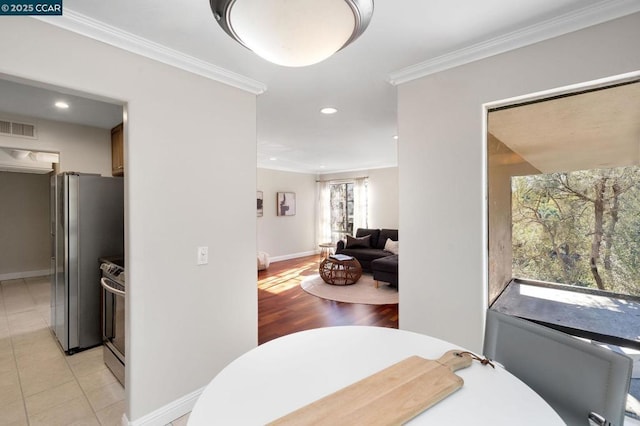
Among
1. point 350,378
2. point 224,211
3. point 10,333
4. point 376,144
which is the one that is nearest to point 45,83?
point 224,211

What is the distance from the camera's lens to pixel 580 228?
167 cm

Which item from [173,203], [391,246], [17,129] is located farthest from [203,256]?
[391,246]

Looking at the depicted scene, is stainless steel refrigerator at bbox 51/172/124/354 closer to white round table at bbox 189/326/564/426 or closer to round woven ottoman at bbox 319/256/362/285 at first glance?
white round table at bbox 189/326/564/426

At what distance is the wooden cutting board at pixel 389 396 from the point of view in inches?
30.9

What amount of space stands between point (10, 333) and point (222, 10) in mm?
4264

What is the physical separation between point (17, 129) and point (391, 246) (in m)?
5.80

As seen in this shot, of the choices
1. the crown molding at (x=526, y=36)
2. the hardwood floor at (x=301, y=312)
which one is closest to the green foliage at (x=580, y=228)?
the crown molding at (x=526, y=36)

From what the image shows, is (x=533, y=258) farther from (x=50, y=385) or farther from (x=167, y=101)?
(x=50, y=385)

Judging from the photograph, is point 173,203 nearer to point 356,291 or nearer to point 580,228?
point 580,228

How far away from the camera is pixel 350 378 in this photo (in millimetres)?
989

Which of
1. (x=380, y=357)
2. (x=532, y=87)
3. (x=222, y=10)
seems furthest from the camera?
(x=532, y=87)

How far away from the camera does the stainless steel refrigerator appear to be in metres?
2.68

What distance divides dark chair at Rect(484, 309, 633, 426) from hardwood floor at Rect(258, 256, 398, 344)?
2.24 metres

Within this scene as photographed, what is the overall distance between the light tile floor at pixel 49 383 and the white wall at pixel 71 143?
1.92 metres
